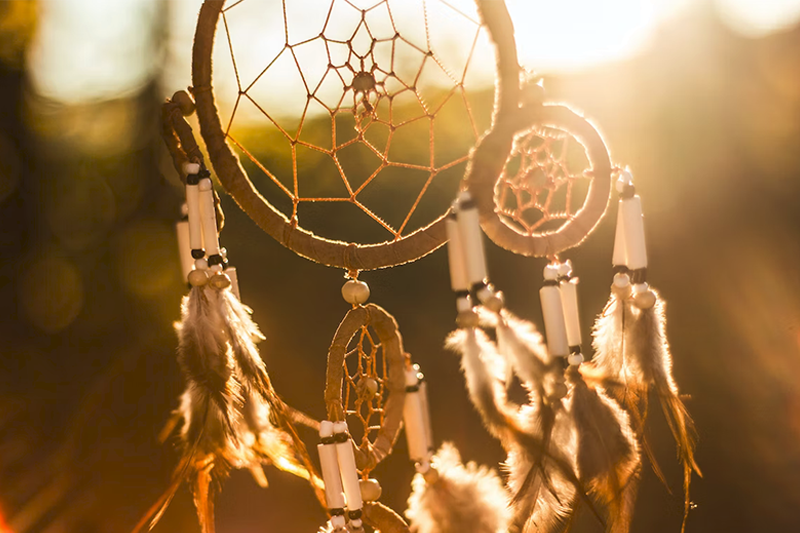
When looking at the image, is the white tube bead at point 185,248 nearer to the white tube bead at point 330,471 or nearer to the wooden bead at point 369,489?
the white tube bead at point 330,471

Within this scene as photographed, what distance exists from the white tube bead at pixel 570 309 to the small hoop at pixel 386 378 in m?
0.25

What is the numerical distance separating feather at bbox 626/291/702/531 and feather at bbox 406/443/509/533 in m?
0.24

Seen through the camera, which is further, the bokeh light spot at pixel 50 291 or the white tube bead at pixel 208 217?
the bokeh light spot at pixel 50 291

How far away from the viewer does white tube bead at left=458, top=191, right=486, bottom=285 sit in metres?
0.76

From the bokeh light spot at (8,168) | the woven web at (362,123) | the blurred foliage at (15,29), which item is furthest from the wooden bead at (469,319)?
the blurred foliage at (15,29)

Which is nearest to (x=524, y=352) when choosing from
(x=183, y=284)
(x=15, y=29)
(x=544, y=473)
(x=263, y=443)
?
(x=544, y=473)

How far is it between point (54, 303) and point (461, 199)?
1165 mm

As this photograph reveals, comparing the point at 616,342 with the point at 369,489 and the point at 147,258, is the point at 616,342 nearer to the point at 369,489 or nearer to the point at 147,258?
the point at 369,489

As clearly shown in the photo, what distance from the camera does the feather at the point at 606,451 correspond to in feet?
2.58

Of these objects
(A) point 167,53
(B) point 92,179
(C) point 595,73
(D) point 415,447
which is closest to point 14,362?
(B) point 92,179

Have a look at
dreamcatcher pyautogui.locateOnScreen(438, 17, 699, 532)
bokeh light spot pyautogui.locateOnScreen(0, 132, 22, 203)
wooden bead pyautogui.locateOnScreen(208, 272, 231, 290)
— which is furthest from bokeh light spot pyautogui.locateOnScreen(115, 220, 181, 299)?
dreamcatcher pyautogui.locateOnScreen(438, 17, 699, 532)

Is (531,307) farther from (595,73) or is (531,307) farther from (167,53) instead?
(167,53)

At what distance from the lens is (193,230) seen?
0.88m

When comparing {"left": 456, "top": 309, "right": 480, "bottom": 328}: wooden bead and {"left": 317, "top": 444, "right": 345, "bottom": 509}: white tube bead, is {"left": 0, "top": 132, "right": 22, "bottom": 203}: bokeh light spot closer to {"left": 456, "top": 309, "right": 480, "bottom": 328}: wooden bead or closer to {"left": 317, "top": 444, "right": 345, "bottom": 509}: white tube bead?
{"left": 317, "top": 444, "right": 345, "bottom": 509}: white tube bead
